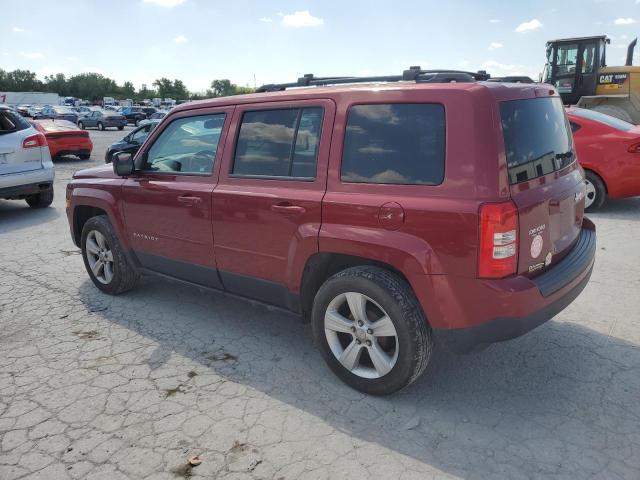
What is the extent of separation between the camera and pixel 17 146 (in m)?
7.95

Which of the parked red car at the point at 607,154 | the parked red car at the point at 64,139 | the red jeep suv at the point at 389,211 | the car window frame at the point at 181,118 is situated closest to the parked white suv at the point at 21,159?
the car window frame at the point at 181,118

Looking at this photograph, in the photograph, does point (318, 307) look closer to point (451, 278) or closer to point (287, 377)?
point (287, 377)

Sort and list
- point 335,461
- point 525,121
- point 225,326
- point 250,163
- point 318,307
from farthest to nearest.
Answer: point 225,326 < point 250,163 < point 318,307 < point 525,121 < point 335,461

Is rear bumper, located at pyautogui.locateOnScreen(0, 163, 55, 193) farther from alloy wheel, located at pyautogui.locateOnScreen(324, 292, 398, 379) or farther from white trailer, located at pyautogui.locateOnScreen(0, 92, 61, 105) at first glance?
white trailer, located at pyautogui.locateOnScreen(0, 92, 61, 105)

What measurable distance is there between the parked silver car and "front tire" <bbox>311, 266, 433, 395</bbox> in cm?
3732

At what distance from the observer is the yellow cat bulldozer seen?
1362cm

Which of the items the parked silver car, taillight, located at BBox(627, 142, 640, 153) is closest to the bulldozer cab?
taillight, located at BBox(627, 142, 640, 153)

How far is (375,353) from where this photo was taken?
302 cm

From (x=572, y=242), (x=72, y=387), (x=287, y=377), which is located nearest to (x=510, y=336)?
(x=572, y=242)

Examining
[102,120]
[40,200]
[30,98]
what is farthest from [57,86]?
[40,200]

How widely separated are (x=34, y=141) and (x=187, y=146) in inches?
218

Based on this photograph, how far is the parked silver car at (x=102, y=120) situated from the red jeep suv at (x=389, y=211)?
1413 inches

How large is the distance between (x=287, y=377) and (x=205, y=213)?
133cm

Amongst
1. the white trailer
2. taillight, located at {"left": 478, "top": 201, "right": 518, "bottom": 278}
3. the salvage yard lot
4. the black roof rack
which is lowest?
the salvage yard lot
